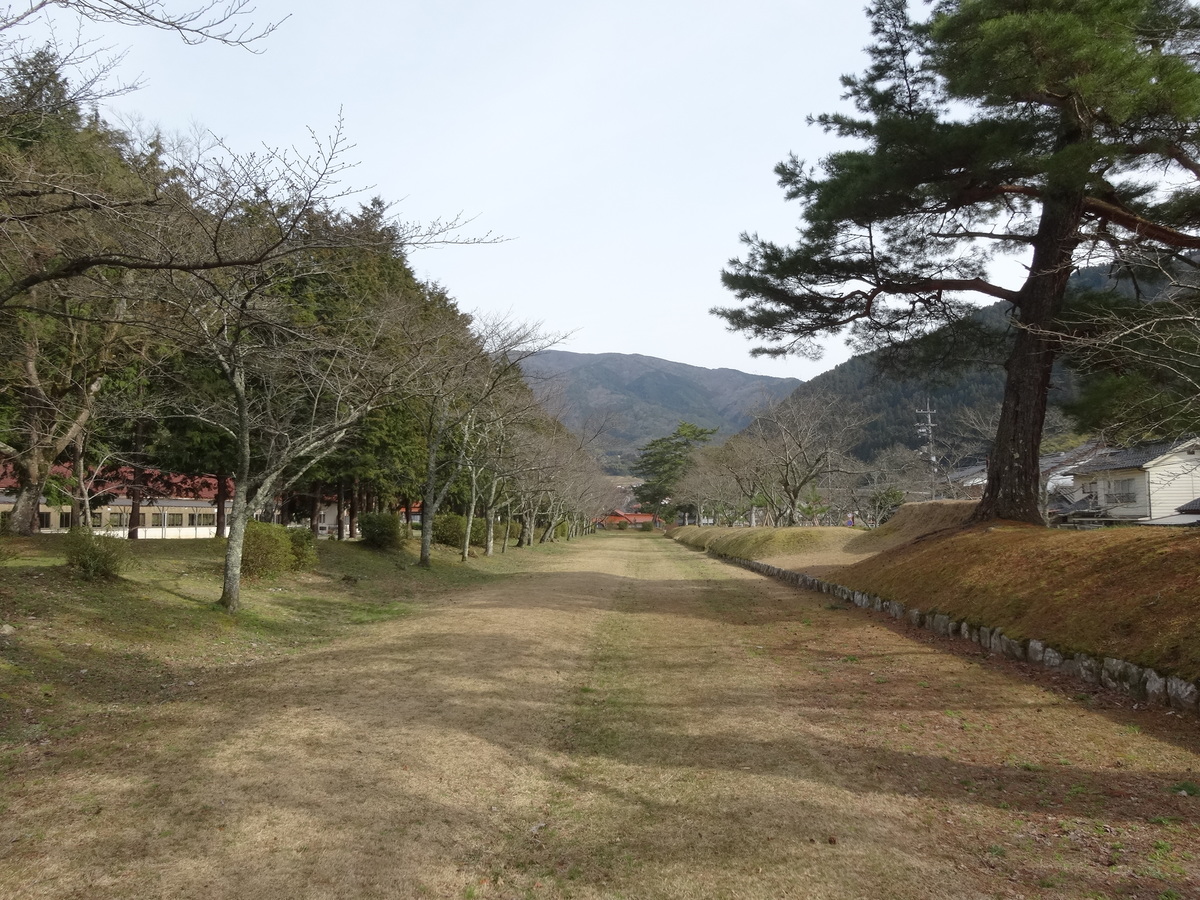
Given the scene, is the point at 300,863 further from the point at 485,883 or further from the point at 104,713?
the point at 104,713

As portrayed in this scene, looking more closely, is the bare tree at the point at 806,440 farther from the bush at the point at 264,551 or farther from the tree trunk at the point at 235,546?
the tree trunk at the point at 235,546

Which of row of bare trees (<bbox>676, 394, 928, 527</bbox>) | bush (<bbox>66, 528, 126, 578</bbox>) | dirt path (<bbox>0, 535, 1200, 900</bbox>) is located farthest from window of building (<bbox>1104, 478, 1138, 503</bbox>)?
bush (<bbox>66, 528, 126, 578</bbox>)

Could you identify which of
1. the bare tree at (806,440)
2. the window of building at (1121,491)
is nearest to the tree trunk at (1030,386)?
the bare tree at (806,440)

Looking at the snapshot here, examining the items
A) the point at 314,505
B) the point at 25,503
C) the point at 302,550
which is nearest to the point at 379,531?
the point at 302,550

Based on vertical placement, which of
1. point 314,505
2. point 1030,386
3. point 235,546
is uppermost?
point 1030,386

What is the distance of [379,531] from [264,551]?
794 cm

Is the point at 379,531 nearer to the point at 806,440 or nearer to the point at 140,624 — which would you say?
the point at 140,624

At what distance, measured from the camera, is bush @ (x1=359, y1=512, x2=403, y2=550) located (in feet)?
69.4

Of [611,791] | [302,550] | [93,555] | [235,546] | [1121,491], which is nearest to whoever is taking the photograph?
[611,791]

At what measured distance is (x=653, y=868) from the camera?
10.9 ft

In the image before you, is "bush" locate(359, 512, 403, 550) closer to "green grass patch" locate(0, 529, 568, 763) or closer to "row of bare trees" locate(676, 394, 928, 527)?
"green grass patch" locate(0, 529, 568, 763)

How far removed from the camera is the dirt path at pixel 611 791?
3188mm

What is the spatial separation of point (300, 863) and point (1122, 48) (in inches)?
481

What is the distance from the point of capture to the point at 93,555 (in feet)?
31.5
